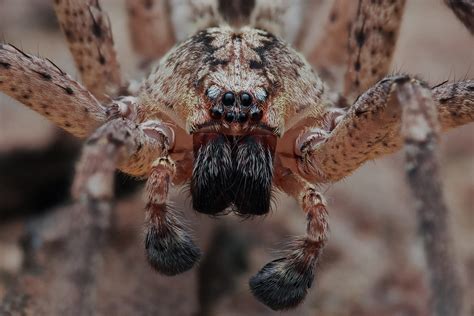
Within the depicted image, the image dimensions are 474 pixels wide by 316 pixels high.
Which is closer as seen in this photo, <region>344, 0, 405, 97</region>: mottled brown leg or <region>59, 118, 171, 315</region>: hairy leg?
<region>59, 118, 171, 315</region>: hairy leg

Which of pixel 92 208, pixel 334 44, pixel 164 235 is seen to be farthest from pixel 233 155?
pixel 334 44

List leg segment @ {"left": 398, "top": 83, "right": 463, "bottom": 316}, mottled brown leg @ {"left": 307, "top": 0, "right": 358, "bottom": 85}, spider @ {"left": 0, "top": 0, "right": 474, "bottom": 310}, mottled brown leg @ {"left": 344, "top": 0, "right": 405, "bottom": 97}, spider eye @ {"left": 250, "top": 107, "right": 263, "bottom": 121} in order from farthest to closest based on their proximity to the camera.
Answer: mottled brown leg @ {"left": 307, "top": 0, "right": 358, "bottom": 85}
mottled brown leg @ {"left": 344, "top": 0, "right": 405, "bottom": 97}
spider eye @ {"left": 250, "top": 107, "right": 263, "bottom": 121}
spider @ {"left": 0, "top": 0, "right": 474, "bottom": 310}
leg segment @ {"left": 398, "top": 83, "right": 463, "bottom": 316}

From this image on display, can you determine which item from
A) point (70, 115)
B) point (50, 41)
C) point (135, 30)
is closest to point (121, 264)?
point (70, 115)

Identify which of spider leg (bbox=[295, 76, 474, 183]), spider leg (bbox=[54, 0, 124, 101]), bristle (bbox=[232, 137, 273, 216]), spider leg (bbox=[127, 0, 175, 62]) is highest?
spider leg (bbox=[127, 0, 175, 62])

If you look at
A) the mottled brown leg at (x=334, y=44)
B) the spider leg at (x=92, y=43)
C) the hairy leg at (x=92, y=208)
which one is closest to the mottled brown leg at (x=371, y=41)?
the mottled brown leg at (x=334, y=44)

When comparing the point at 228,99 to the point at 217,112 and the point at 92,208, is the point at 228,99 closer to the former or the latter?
the point at 217,112

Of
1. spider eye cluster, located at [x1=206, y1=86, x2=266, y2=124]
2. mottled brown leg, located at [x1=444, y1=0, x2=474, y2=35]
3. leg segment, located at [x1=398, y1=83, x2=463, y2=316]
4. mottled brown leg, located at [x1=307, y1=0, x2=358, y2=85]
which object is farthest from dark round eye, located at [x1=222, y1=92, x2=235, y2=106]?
mottled brown leg, located at [x1=307, y1=0, x2=358, y2=85]

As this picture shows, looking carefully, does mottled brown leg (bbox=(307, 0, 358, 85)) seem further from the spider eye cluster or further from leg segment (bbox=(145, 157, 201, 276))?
leg segment (bbox=(145, 157, 201, 276))
